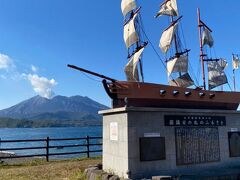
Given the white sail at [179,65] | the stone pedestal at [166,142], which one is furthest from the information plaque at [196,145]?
the white sail at [179,65]

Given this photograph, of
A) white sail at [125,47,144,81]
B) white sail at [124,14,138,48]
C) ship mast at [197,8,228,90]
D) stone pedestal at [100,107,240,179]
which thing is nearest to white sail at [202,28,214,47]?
ship mast at [197,8,228,90]

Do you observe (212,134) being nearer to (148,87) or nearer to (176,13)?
(148,87)

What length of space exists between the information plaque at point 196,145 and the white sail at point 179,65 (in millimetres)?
7505

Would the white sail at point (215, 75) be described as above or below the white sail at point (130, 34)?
below

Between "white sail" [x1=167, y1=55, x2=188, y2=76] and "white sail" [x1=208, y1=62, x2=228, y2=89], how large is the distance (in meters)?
2.90

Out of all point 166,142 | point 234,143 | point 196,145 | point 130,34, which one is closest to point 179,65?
point 130,34

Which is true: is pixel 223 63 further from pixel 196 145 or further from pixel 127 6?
pixel 196 145

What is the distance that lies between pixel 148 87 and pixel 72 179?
4.79 m

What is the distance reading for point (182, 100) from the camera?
13.1m

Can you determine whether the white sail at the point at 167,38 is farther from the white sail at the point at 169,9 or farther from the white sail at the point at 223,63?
the white sail at the point at 223,63

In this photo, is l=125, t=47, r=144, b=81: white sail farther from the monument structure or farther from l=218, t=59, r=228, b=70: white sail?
l=218, t=59, r=228, b=70: white sail

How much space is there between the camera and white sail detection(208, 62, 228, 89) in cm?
2140

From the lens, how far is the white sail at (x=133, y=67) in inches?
704

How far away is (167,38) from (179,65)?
2.19m
